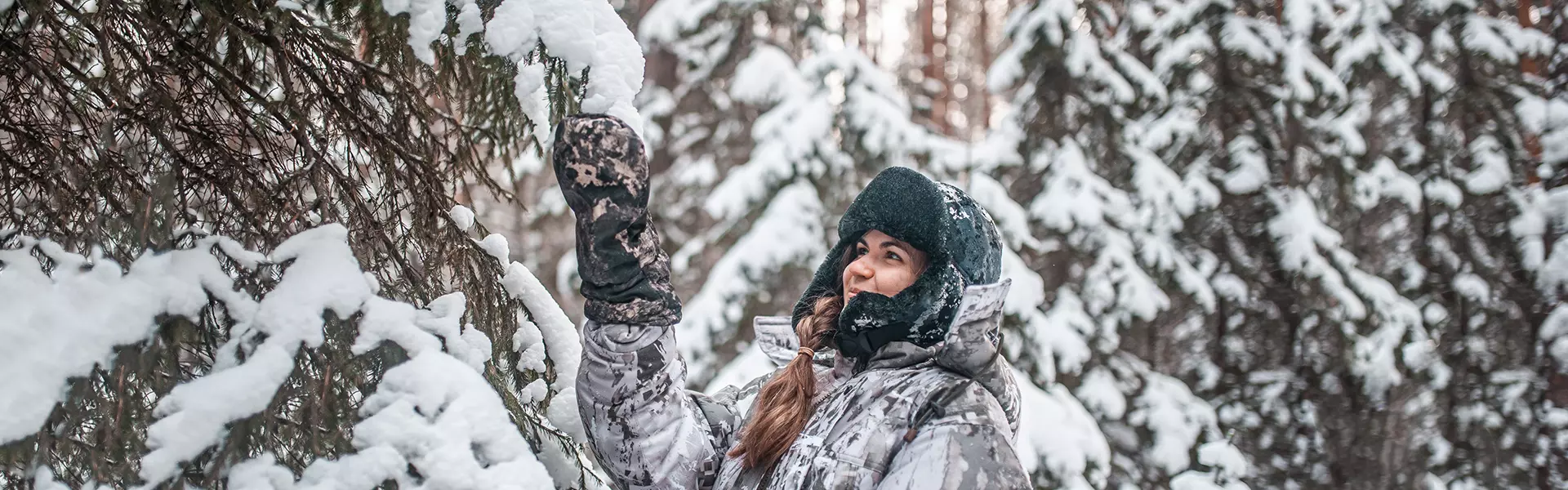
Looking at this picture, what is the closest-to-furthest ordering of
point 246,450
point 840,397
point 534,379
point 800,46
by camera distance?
point 246,450, point 840,397, point 534,379, point 800,46

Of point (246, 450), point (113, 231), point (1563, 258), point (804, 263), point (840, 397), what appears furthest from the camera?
point (804, 263)

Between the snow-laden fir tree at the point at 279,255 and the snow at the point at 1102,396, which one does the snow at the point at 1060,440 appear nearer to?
the snow at the point at 1102,396

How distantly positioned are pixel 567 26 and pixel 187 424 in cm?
100

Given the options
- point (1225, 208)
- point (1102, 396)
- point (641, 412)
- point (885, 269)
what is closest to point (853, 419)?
point (885, 269)

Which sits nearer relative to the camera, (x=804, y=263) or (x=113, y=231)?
(x=113, y=231)

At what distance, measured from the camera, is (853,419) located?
6.50ft

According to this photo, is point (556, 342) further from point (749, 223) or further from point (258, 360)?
point (749, 223)

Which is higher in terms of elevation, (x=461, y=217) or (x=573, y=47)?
(x=573, y=47)

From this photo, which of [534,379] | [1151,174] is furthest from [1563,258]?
[534,379]

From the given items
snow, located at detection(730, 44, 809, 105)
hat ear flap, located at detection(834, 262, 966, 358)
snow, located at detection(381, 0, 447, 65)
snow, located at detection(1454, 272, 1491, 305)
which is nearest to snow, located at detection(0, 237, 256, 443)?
snow, located at detection(381, 0, 447, 65)

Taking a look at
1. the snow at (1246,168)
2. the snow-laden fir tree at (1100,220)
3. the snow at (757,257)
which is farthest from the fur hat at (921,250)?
the snow at (1246,168)

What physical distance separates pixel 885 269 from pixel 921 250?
0.09m

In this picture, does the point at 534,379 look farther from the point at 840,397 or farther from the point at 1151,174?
the point at 1151,174

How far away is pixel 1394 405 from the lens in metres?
8.10
